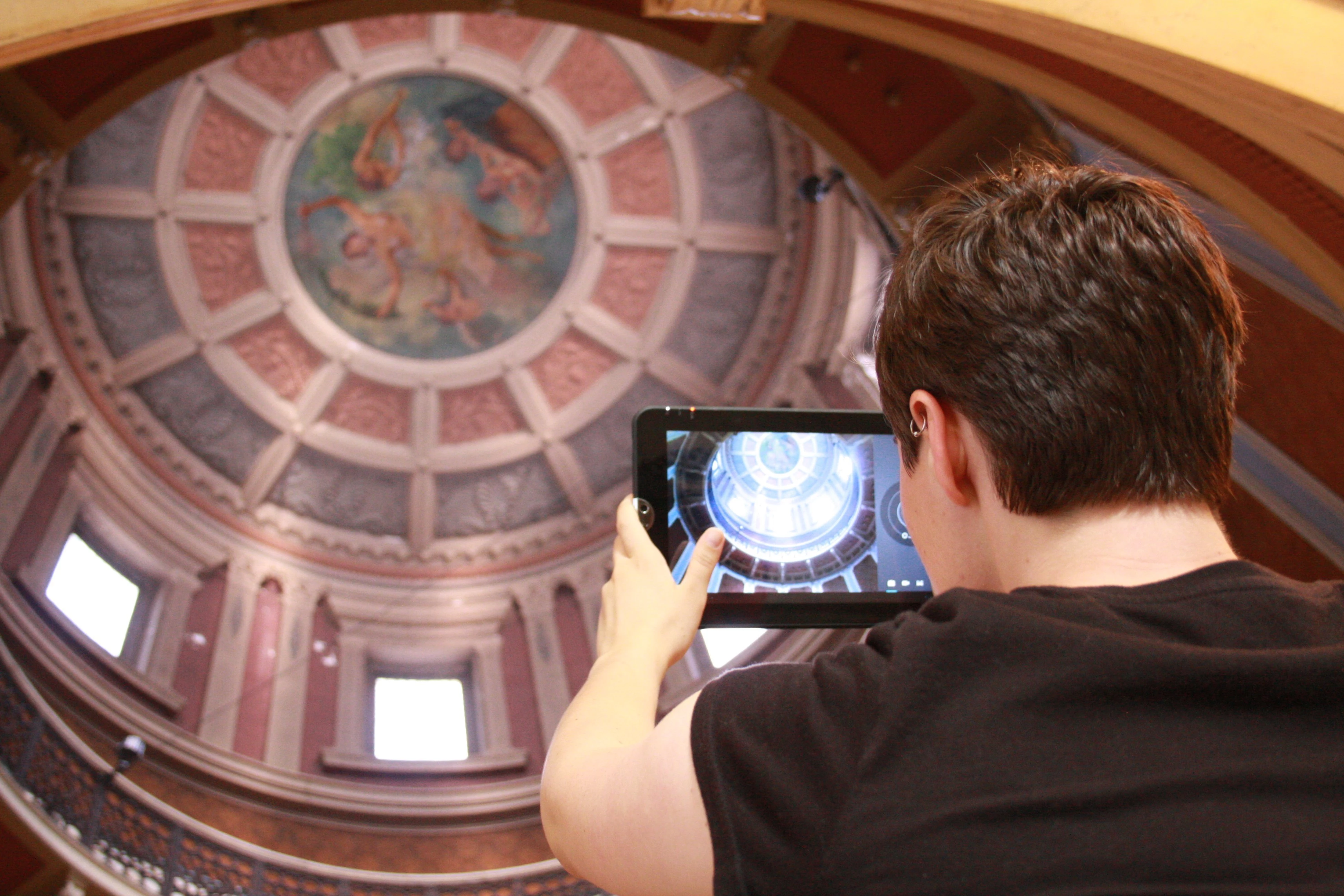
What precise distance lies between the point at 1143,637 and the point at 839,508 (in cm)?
120

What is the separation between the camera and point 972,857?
965 mm

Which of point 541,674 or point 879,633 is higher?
point 541,674

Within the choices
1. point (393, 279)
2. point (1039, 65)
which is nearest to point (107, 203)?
point (393, 279)

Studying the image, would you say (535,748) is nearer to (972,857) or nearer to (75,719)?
(75,719)

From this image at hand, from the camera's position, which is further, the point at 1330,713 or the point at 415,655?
the point at 415,655

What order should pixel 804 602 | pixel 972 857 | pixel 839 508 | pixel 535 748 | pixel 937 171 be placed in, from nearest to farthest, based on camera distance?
pixel 972 857
pixel 804 602
pixel 839 508
pixel 937 171
pixel 535 748

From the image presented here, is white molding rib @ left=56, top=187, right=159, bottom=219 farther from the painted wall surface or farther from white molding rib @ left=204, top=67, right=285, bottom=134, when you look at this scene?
the painted wall surface

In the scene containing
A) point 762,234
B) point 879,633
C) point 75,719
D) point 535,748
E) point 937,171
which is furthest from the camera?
point 762,234

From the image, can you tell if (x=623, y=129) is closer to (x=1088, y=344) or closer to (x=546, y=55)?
(x=546, y=55)

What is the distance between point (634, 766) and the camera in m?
1.17

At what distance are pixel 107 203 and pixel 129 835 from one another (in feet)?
22.8

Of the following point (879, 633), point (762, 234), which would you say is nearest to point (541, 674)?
point (762, 234)

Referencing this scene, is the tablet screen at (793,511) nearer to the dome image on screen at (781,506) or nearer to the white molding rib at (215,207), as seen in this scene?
the dome image on screen at (781,506)

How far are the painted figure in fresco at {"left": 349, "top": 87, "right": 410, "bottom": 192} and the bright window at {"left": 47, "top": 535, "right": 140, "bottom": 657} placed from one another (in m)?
5.92
